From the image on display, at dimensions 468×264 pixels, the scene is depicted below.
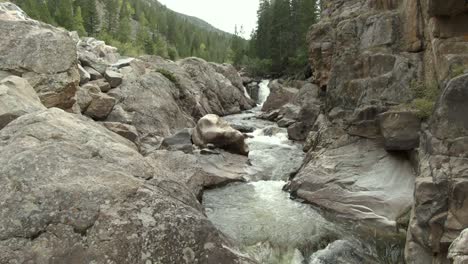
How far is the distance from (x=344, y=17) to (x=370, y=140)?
9317 millimetres

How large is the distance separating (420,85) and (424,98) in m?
1.14

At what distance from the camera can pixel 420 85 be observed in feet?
55.4

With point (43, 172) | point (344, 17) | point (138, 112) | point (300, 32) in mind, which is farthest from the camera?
point (300, 32)

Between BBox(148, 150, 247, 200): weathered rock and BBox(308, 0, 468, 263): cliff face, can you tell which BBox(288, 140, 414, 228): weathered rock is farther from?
BBox(148, 150, 247, 200): weathered rock

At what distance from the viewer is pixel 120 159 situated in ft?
27.0

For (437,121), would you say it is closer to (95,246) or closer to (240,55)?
(95,246)

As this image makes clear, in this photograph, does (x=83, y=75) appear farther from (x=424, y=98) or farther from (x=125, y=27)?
(x=125, y=27)

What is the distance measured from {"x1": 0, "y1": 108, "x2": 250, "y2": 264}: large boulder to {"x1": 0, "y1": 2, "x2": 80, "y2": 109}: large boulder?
10.3 metres

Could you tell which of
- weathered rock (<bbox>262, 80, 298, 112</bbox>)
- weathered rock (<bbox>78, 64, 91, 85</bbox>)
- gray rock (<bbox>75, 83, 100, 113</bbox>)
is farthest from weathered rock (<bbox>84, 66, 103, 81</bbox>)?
weathered rock (<bbox>262, 80, 298, 112</bbox>)

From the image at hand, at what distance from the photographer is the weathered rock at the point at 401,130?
15.2m

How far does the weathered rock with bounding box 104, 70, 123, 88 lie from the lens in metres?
27.5

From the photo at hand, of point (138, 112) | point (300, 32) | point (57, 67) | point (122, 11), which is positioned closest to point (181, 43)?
point (122, 11)

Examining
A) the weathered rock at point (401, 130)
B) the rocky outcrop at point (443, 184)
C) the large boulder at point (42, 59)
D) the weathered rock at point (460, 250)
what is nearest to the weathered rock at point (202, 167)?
the large boulder at point (42, 59)

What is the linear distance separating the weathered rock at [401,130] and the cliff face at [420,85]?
0.36m
